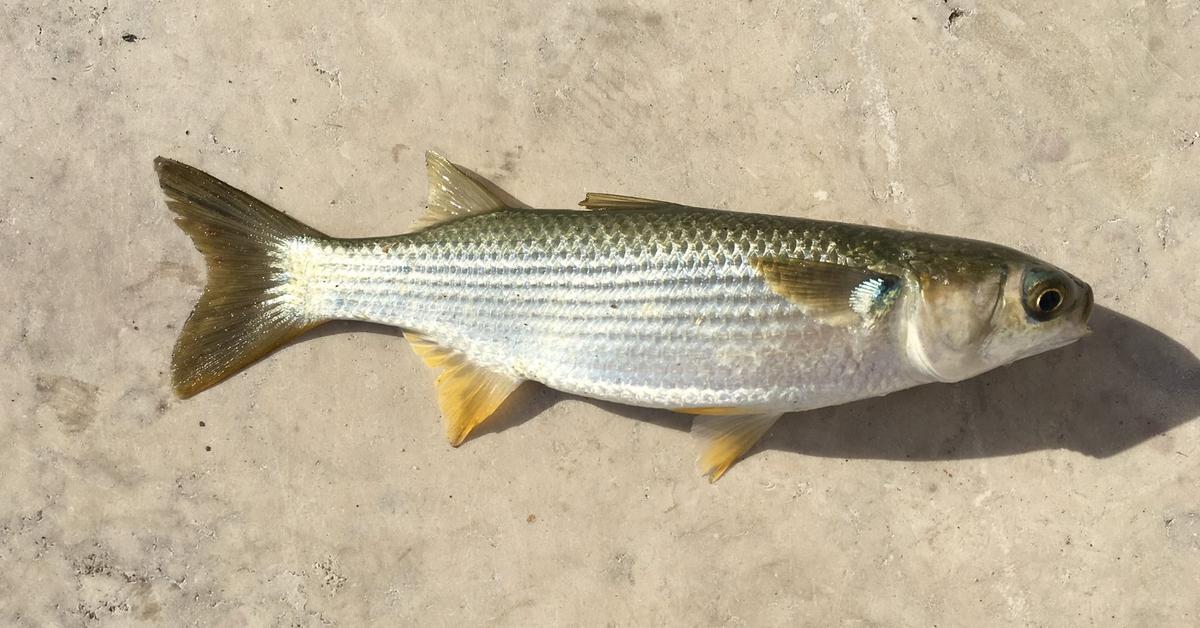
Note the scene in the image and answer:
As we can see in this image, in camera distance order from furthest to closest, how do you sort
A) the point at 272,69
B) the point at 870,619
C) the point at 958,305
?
1. the point at 272,69
2. the point at 870,619
3. the point at 958,305

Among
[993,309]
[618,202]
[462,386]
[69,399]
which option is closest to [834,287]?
[993,309]

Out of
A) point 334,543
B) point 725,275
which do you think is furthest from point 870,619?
point 334,543

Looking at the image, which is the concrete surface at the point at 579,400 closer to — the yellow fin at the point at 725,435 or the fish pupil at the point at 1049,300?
the yellow fin at the point at 725,435

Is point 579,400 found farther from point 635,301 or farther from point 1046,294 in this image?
point 1046,294

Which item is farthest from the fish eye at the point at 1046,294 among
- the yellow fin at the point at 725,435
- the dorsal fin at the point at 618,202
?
the dorsal fin at the point at 618,202

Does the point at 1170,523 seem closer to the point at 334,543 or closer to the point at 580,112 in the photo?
the point at 580,112

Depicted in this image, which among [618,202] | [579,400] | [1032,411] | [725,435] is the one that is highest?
[618,202]
